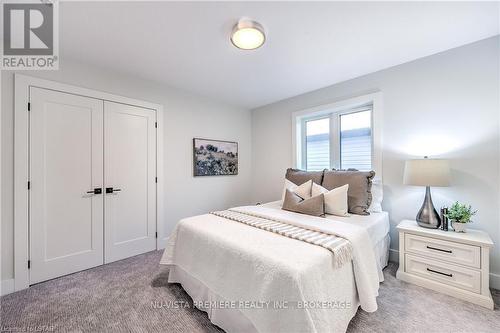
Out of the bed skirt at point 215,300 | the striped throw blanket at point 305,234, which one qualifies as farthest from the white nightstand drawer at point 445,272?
the striped throw blanket at point 305,234

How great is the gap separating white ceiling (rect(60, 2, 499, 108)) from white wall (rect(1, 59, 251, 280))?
0.71 ft

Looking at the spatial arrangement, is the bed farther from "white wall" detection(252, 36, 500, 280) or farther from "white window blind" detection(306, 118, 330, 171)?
"white window blind" detection(306, 118, 330, 171)

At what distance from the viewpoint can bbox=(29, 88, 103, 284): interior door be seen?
2.17 meters

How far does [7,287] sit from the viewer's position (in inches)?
78.5

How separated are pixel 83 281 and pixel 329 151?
3681 millimetres

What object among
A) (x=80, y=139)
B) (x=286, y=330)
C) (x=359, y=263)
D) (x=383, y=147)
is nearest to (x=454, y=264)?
(x=359, y=263)

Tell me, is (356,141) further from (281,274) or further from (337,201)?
(281,274)

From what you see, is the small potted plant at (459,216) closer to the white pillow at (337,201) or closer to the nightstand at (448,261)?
the nightstand at (448,261)

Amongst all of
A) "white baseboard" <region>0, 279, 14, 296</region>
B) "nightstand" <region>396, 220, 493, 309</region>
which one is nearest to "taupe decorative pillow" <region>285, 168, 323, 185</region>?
"nightstand" <region>396, 220, 493, 309</region>

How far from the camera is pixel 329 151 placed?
3381 millimetres

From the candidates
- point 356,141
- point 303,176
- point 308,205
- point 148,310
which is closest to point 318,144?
point 356,141

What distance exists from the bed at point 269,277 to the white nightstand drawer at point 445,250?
1.40 ft

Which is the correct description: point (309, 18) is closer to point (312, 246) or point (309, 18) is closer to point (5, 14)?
point (312, 246)

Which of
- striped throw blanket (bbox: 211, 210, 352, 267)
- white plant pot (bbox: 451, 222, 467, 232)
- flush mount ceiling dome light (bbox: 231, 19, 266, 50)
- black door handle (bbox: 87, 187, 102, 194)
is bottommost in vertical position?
white plant pot (bbox: 451, 222, 467, 232)
